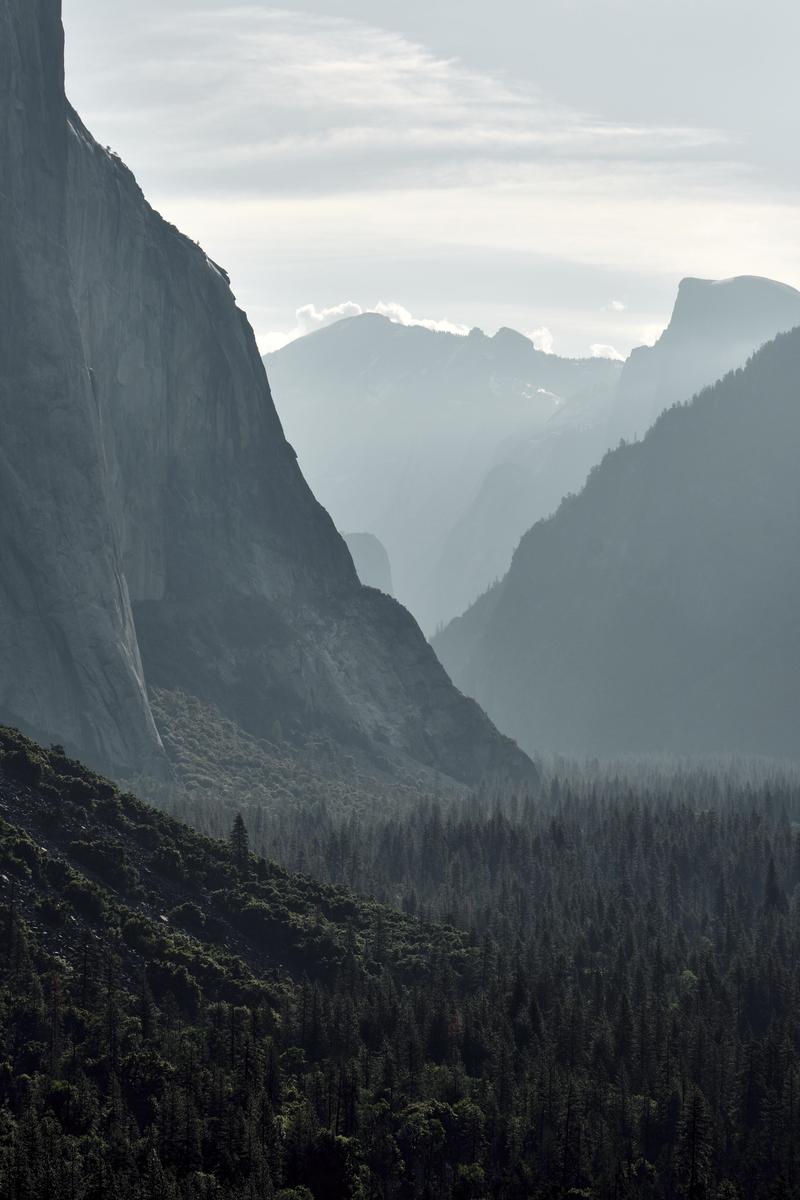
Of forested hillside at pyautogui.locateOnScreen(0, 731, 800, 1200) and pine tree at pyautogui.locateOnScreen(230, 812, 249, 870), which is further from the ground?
pine tree at pyautogui.locateOnScreen(230, 812, 249, 870)

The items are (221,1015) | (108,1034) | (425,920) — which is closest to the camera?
(108,1034)

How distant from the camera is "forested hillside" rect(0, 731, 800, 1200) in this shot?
116 metres

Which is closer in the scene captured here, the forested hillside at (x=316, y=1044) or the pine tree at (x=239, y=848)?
the forested hillside at (x=316, y=1044)

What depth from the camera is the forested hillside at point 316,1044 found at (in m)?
116

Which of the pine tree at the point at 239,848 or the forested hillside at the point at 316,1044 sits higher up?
the pine tree at the point at 239,848

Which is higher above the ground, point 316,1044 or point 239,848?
point 239,848

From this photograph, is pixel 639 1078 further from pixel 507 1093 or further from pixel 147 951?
pixel 147 951

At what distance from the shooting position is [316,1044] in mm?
137000

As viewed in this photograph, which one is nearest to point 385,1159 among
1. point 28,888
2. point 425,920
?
point 28,888

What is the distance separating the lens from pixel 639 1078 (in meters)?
142

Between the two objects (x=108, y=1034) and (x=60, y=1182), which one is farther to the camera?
(x=108, y=1034)

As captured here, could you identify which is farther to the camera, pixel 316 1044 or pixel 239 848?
pixel 239 848

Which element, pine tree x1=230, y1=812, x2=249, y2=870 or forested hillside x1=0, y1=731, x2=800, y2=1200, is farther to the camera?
pine tree x1=230, y1=812, x2=249, y2=870

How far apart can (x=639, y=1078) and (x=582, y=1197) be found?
22.9m
